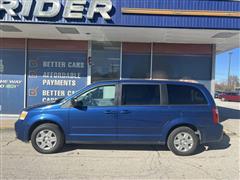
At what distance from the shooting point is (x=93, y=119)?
725 centimetres

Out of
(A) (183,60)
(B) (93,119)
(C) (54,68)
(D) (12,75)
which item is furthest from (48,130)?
(A) (183,60)

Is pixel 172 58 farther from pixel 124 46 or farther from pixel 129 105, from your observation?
pixel 129 105

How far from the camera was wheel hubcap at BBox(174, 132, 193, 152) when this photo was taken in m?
7.34

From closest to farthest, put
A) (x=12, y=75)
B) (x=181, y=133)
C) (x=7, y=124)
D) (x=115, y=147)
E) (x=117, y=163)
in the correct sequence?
(x=117, y=163) < (x=181, y=133) < (x=115, y=147) < (x=7, y=124) < (x=12, y=75)

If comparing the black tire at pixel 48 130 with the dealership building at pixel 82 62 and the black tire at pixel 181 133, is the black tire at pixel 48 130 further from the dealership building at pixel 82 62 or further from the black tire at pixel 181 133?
the dealership building at pixel 82 62

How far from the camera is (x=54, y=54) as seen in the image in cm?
1245

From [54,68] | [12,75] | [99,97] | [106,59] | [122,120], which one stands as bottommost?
[122,120]

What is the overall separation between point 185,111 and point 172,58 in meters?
5.56

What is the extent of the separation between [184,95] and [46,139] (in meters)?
3.53

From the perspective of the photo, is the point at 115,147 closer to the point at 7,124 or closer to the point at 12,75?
A: the point at 7,124

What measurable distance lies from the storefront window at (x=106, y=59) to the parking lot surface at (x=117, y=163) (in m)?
4.96

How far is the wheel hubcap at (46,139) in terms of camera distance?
7277mm

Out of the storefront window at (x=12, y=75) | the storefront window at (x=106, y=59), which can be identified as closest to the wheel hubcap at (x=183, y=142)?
the storefront window at (x=106, y=59)

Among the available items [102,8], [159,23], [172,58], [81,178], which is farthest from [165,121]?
[172,58]
